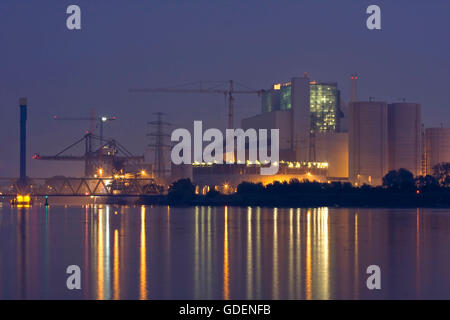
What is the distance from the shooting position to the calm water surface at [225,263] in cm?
2328

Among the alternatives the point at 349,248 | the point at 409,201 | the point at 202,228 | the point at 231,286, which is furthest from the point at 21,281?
the point at 409,201

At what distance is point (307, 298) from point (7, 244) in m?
23.7

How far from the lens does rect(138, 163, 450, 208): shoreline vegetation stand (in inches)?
4353

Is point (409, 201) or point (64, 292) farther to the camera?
point (409, 201)

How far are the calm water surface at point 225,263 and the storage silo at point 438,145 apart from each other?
3365 inches

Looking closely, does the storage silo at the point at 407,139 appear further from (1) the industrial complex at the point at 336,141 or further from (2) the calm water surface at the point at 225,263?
(2) the calm water surface at the point at 225,263

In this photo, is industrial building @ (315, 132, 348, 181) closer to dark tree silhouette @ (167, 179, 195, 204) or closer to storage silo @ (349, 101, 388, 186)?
storage silo @ (349, 101, 388, 186)

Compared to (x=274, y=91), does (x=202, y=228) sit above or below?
below

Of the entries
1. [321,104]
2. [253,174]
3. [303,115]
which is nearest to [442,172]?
[321,104]

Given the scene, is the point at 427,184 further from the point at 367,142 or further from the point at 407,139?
the point at 367,142

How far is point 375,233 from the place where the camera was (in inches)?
1901

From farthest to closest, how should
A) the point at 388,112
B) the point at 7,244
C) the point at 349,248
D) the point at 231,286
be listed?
the point at 388,112 → the point at 7,244 → the point at 349,248 → the point at 231,286
